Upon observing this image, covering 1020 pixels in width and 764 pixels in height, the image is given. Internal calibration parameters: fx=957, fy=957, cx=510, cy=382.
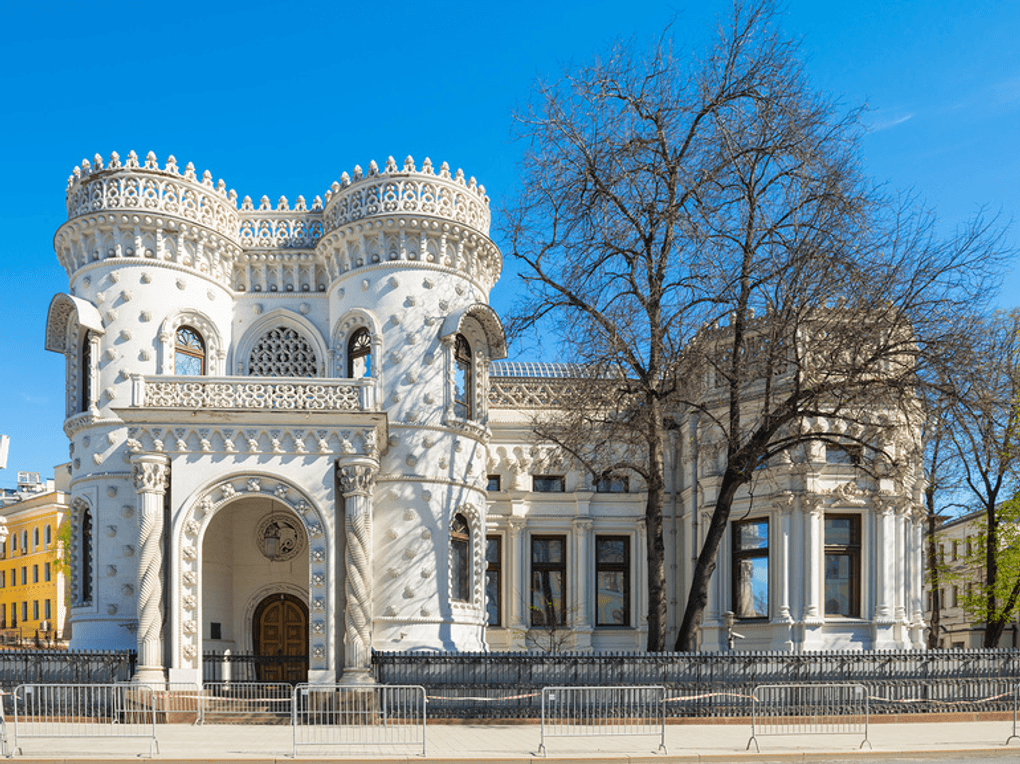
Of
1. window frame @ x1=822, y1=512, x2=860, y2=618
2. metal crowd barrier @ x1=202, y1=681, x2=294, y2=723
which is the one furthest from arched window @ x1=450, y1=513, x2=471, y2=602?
window frame @ x1=822, y1=512, x2=860, y2=618

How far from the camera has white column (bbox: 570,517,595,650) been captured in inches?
1051

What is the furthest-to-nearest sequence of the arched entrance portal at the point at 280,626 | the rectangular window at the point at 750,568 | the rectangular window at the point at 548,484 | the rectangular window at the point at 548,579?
the rectangular window at the point at 548,484 → the rectangular window at the point at 548,579 → the rectangular window at the point at 750,568 → the arched entrance portal at the point at 280,626

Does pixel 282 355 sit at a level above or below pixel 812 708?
above

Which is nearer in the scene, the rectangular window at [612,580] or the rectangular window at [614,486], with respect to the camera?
the rectangular window at [612,580]

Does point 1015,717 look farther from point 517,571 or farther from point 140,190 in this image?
point 140,190

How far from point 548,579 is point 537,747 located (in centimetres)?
1304

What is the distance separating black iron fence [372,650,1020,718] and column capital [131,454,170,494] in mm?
5422

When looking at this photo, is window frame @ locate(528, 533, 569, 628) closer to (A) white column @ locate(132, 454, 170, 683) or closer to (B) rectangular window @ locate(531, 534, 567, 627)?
(B) rectangular window @ locate(531, 534, 567, 627)

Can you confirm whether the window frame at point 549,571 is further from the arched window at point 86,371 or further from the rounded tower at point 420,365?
the arched window at point 86,371

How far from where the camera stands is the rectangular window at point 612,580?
27516 millimetres

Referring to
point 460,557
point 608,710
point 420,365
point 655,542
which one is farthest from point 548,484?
point 608,710

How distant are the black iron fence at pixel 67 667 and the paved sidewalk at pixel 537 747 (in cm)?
201

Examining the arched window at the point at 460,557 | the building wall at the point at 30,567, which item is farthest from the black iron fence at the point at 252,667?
the building wall at the point at 30,567

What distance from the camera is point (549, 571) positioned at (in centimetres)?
2758
